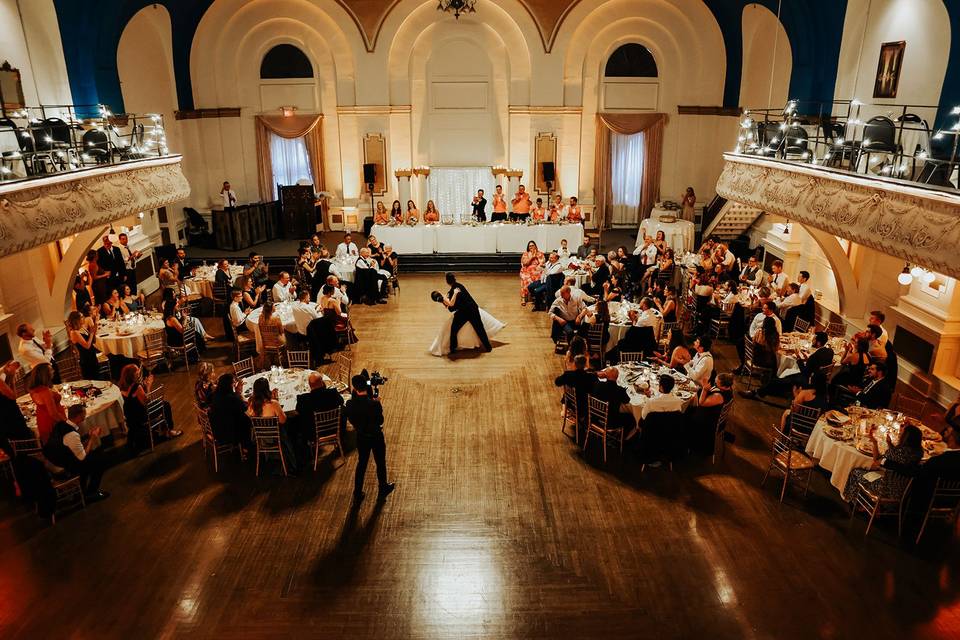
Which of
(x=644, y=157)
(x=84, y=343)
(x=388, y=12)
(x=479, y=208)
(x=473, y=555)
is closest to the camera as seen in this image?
(x=473, y=555)

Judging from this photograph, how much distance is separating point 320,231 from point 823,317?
530 inches

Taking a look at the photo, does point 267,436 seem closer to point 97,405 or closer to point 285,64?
point 97,405

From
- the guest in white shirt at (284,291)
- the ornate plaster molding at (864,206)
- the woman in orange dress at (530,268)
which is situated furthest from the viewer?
the woman in orange dress at (530,268)

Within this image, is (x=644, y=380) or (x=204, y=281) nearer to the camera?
(x=644, y=380)

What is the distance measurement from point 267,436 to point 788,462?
5744mm

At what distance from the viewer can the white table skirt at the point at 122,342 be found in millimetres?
9945

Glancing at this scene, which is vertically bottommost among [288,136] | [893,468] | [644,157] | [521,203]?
[893,468]

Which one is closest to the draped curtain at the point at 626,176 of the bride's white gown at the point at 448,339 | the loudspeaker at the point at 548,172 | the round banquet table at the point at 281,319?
the loudspeaker at the point at 548,172

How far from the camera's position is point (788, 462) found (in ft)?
22.8

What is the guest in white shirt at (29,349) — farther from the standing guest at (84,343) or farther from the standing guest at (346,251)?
the standing guest at (346,251)

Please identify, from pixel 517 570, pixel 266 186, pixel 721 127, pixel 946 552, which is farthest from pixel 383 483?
pixel 721 127

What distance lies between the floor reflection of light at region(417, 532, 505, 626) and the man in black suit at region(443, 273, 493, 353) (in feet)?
16.3

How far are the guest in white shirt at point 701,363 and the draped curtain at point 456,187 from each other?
11.5m

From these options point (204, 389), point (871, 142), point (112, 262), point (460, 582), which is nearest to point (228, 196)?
point (112, 262)
